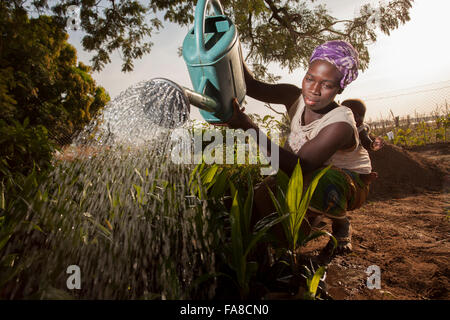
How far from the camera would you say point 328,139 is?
1724mm

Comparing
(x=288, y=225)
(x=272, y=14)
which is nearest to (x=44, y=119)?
(x=272, y=14)

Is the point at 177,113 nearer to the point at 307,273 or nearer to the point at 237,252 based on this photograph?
the point at 237,252

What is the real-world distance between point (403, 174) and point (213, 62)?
199 inches

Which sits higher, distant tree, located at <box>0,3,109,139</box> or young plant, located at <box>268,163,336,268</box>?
distant tree, located at <box>0,3,109,139</box>

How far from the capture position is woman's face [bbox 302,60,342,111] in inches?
69.5

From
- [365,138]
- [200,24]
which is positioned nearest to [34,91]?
[200,24]

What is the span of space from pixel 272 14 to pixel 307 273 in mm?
4870

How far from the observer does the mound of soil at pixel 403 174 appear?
182 inches

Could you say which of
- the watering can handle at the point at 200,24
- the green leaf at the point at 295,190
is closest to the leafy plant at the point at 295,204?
the green leaf at the point at 295,190

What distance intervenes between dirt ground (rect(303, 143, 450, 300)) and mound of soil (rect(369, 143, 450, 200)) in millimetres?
16

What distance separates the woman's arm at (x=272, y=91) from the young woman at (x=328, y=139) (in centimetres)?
20

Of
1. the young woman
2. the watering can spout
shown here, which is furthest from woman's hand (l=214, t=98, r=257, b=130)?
the watering can spout

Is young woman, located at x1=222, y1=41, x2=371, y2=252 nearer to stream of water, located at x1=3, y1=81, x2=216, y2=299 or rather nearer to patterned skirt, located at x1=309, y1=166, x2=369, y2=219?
patterned skirt, located at x1=309, y1=166, x2=369, y2=219
